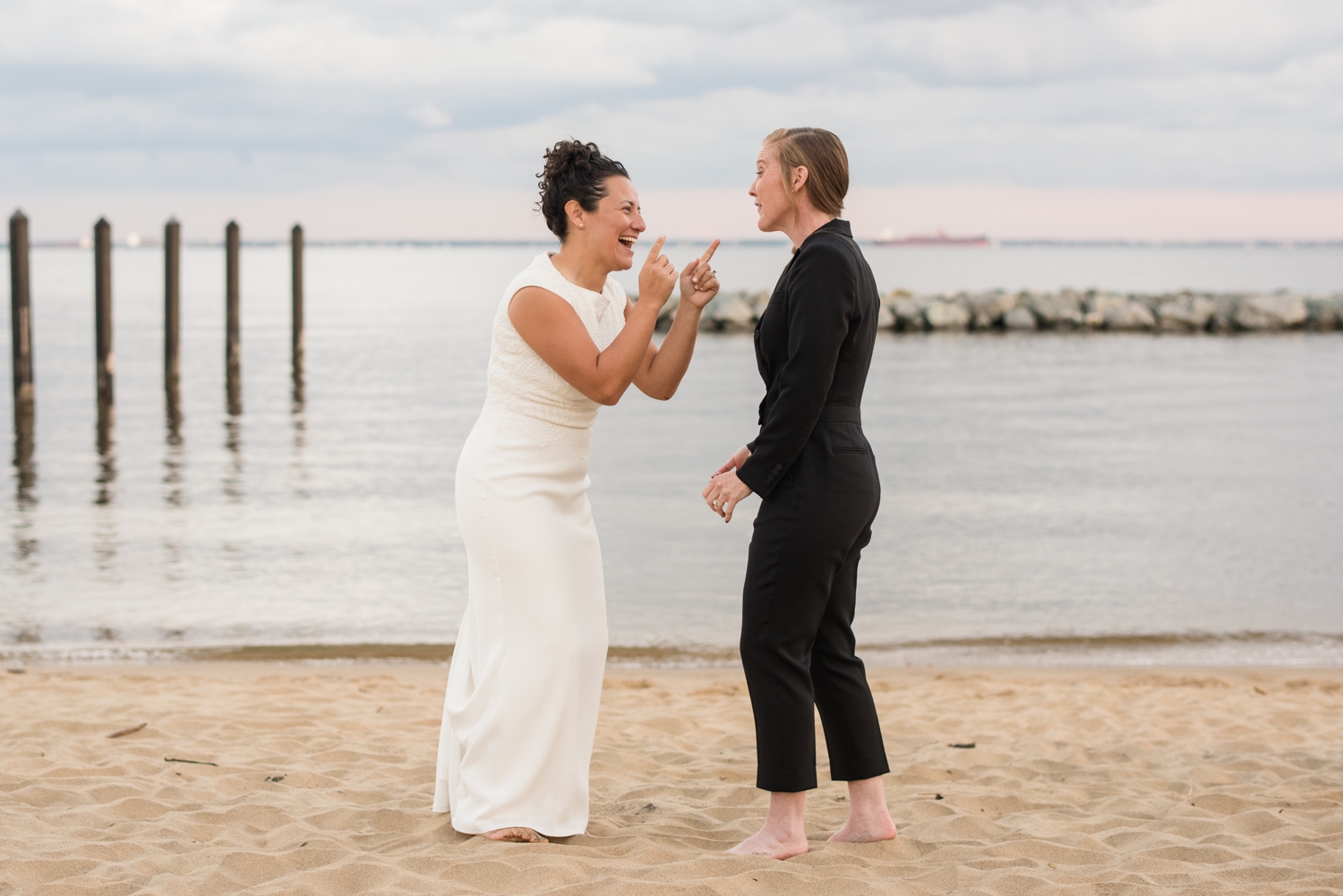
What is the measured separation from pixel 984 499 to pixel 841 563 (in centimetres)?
992

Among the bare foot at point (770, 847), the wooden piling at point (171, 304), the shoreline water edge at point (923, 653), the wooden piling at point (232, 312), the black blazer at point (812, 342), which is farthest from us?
the wooden piling at point (232, 312)

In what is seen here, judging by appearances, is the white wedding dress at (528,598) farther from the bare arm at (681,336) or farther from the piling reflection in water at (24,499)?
the piling reflection in water at (24,499)

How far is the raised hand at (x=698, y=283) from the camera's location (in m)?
3.40

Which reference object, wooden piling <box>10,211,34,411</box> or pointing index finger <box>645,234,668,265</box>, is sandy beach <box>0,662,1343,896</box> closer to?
pointing index finger <box>645,234,668,265</box>

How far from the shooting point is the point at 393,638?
25.9ft

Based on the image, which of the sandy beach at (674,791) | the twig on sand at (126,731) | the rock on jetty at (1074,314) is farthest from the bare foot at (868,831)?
the rock on jetty at (1074,314)

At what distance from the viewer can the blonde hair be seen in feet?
11.0

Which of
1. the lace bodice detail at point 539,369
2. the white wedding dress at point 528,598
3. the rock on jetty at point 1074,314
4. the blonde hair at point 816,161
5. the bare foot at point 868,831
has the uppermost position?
the rock on jetty at point 1074,314

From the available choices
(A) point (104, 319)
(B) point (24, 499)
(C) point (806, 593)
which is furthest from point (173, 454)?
(C) point (806, 593)

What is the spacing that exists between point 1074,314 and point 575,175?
41360 mm

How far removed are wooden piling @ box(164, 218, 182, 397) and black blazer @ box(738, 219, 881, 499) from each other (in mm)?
22263

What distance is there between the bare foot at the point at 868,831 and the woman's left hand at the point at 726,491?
108cm

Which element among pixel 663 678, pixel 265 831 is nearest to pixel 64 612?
pixel 663 678

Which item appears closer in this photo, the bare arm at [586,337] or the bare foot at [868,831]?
the bare arm at [586,337]
